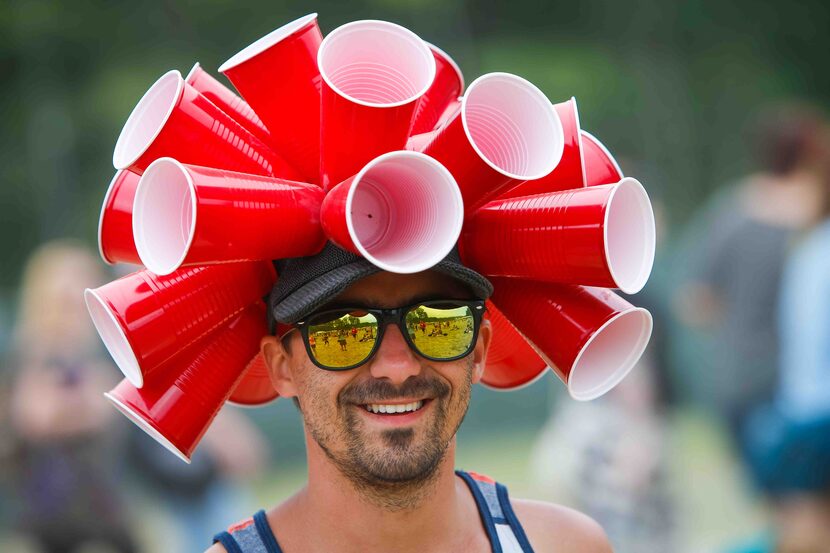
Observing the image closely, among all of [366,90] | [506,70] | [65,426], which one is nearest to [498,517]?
[366,90]

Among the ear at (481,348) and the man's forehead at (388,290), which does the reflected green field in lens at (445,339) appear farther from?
the ear at (481,348)

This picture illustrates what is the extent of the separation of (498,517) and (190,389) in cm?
73

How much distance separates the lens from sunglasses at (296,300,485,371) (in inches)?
80.0

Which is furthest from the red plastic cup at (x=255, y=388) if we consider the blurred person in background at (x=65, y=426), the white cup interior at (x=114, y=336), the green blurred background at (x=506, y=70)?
the green blurred background at (x=506, y=70)

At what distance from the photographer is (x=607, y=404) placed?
16.7 ft

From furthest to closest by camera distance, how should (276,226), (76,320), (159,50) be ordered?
(159,50) → (76,320) → (276,226)

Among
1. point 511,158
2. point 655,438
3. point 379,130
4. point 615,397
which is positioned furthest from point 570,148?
point 655,438

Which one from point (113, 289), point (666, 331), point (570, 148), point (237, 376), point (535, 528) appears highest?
point (570, 148)

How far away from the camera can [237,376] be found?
2254mm

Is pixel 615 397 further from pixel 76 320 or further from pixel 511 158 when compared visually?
pixel 511 158

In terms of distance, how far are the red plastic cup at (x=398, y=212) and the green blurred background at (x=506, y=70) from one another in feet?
12.4

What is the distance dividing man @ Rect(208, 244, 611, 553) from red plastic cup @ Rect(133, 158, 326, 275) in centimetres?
13

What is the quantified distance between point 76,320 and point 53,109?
1483 millimetres

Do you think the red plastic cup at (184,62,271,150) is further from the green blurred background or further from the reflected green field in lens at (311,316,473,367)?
the green blurred background
